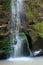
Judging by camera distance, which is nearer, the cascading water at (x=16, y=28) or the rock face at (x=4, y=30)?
the rock face at (x=4, y=30)

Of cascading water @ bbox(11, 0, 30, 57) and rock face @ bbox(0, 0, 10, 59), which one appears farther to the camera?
cascading water @ bbox(11, 0, 30, 57)

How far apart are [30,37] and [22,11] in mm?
568

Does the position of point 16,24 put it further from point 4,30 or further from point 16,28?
point 4,30

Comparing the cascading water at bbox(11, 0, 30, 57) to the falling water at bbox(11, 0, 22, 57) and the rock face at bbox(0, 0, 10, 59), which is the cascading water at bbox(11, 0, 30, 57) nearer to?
the falling water at bbox(11, 0, 22, 57)

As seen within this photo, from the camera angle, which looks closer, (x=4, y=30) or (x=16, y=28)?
(x=4, y=30)

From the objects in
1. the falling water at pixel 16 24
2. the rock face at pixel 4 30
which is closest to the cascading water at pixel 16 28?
the falling water at pixel 16 24

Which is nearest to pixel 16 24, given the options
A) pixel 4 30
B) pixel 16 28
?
pixel 16 28

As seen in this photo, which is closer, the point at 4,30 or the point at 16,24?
the point at 4,30

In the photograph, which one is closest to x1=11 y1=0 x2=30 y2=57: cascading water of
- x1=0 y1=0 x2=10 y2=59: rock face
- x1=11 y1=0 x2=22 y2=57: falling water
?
x1=11 y1=0 x2=22 y2=57: falling water

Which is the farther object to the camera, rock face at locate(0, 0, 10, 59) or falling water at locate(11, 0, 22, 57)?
falling water at locate(11, 0, 22, 57)

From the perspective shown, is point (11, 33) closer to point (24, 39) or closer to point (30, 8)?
point (24, 39)

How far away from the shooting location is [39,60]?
4.44 meters

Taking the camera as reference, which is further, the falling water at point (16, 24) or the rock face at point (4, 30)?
the falling water at point (16, 24)

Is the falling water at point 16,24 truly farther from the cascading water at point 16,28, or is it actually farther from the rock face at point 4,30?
the rock face at point 4,30
